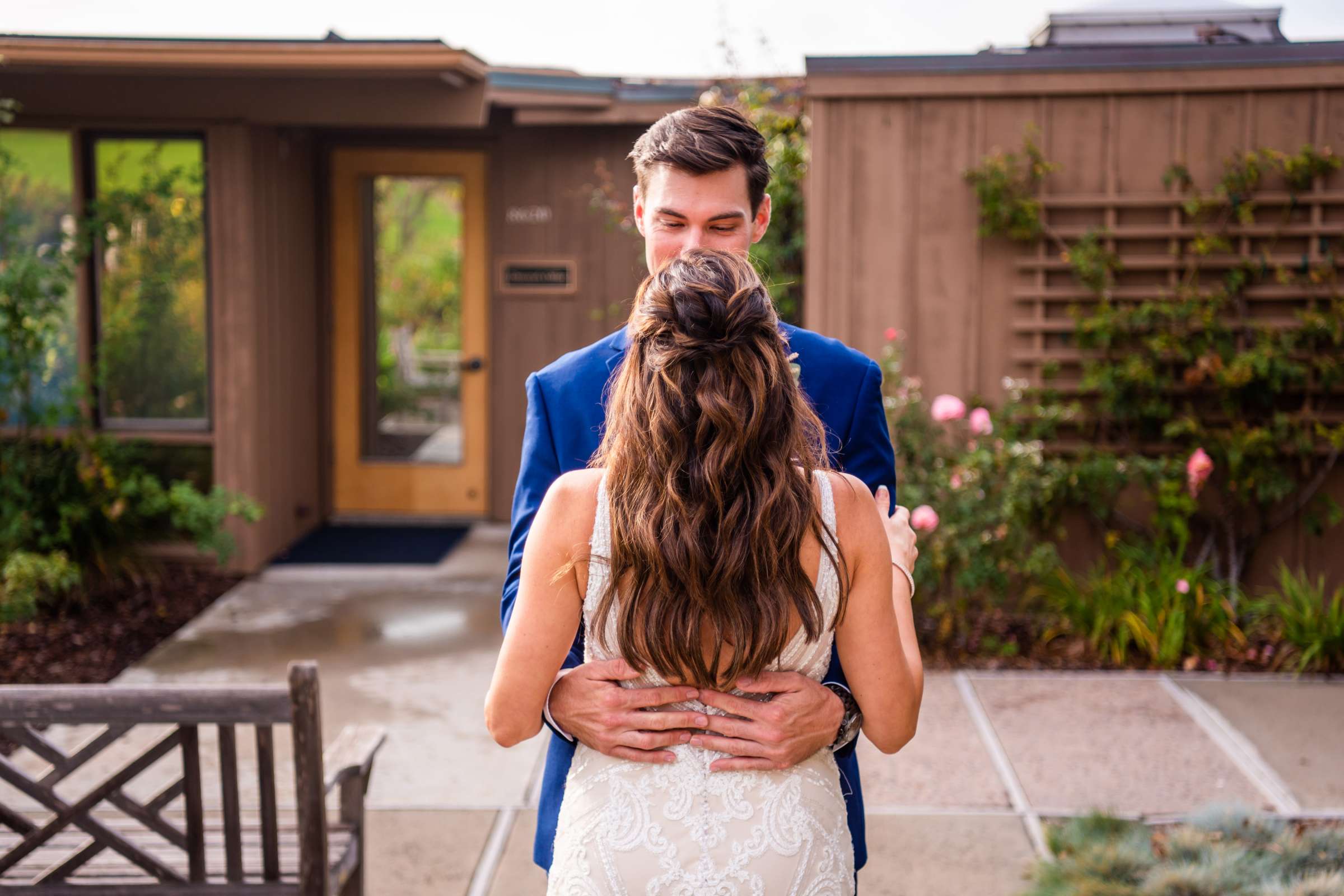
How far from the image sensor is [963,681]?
5.23 meters

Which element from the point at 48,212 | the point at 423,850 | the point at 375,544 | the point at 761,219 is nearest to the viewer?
the point at 761,219

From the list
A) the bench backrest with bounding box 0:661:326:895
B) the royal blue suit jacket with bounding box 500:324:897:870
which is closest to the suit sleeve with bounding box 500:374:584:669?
the royal blue suit jacket with bounding box 500:324:897:870

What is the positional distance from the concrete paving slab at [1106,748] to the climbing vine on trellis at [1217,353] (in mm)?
1099

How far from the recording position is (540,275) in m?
8.64

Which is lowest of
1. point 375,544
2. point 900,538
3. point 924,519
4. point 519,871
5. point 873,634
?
point 519,871

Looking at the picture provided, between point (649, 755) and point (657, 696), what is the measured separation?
0.08m

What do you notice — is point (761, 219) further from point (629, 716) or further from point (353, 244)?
point (353, 244)

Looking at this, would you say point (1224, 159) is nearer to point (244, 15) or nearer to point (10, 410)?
point (10, 410)

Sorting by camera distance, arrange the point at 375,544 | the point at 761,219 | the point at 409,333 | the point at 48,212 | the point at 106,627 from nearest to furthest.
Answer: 1. the point at 761,219
2. the point at 106,627
3. the point at 48,212
4. the point at 375,544
5. the point at 409,333

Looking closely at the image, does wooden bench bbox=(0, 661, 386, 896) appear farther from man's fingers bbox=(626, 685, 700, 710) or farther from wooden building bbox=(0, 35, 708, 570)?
wooden building bbox=(0, 35, 708, 570)

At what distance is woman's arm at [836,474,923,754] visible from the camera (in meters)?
1.58

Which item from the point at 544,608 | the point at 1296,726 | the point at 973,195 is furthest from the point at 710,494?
the point at 973,195

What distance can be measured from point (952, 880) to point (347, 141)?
21.9ft

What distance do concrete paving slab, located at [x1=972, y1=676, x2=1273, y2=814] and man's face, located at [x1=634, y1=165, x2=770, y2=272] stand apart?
→ 106 inches
